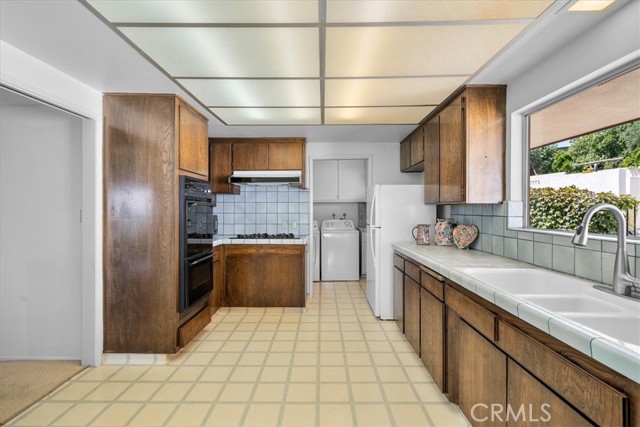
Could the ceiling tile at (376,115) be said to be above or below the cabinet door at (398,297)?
above

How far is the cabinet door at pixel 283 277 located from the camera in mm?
3912

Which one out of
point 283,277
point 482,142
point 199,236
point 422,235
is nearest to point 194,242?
point 199,236

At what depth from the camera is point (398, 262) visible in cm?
318

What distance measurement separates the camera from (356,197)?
5.57 m

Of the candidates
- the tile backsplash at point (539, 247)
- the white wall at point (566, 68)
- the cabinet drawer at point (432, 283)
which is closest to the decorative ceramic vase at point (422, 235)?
the tile backsplash at point (539, 247)

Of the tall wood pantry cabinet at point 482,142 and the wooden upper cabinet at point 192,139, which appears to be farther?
the wooden upper cabinet at point 192,139

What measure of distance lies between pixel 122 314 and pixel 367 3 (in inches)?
107

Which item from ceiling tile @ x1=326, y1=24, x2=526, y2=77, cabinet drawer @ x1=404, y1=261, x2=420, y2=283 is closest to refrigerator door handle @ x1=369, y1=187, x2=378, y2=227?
cabinet drawer @ x1=404, y1=261, x2=420, y2=283

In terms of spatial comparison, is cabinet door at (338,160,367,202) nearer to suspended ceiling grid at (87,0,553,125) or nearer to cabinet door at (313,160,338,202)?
cabinet door at (313,160,338,202)

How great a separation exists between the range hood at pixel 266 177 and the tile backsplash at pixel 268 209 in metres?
0.48

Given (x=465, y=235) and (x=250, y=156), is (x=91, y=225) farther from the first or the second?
(x=465, y=235)

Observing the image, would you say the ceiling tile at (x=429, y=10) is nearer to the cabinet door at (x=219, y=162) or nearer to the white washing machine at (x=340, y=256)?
the cabinet door at (x=219, y=162)

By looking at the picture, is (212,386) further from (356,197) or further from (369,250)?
(356,197)

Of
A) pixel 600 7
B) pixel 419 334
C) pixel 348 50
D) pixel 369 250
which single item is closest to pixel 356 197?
pixel 369 250
